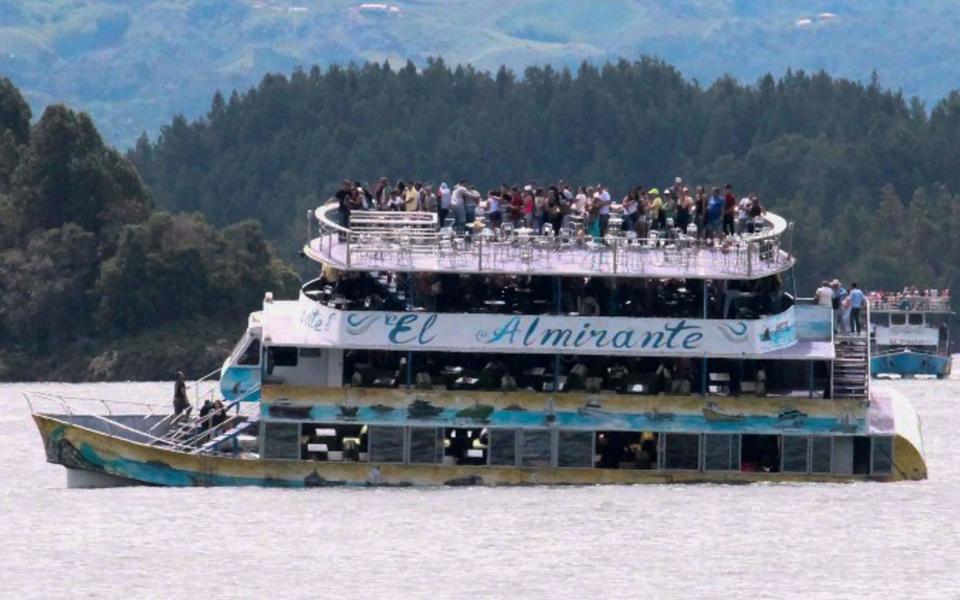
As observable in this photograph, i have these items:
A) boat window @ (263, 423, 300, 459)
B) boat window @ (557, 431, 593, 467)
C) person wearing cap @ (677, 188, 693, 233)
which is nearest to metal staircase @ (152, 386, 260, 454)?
boat window @ (263, 423, 300, 459)

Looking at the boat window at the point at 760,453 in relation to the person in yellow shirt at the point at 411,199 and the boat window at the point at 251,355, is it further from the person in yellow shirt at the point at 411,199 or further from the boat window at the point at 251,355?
the boat window at the point at 251,355

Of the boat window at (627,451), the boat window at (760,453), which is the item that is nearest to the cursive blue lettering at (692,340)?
the boat window at (627,451)

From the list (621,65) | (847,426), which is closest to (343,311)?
(847,426)

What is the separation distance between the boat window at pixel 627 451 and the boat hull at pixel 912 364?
64.5 meters

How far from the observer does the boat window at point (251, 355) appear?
6362 cm

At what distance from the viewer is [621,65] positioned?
193375 mm

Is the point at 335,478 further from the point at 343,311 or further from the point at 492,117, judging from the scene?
the point at 492,117

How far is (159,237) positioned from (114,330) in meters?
4.54

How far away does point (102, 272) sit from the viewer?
386 ft

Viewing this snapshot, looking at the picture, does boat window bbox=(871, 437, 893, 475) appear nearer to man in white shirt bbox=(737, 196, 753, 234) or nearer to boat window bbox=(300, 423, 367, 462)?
man in white shirt bbox=(737, 196, 753, 234)

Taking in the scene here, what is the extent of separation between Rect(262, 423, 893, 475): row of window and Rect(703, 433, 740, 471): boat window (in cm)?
2

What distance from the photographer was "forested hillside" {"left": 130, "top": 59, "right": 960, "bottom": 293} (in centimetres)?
16962

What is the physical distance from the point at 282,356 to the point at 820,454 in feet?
36.5

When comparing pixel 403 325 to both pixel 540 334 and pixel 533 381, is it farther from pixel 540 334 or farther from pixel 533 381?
pixel 533 381
